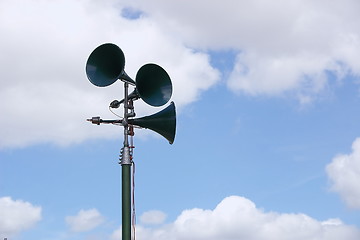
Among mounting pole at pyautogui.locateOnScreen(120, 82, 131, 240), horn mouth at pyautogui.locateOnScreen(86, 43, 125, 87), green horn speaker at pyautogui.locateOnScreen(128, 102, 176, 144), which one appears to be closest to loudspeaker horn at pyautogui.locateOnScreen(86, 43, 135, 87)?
horn mouth at pyautogui.locateOnScreen(86, 43, 125, 87)

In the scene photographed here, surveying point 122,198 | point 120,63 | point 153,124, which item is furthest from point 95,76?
point 122,198

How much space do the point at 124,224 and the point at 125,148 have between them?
4.77 feet

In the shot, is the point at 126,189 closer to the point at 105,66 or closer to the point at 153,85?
the point at 153,85

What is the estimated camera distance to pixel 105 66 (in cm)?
1445

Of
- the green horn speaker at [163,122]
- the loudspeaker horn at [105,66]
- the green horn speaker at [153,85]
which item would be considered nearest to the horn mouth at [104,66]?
the loudspeaker horn at [105,66]

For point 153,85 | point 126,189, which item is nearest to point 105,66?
point 153,85

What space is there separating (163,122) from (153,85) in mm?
800

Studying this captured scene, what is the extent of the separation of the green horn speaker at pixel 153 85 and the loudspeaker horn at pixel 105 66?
256 millimetres

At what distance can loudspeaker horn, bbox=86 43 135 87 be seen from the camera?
14.3m

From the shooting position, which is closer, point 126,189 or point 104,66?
point 126,189

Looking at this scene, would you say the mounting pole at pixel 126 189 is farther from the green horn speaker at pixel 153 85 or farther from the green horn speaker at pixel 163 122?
the green horn speaker at pixel 153 85

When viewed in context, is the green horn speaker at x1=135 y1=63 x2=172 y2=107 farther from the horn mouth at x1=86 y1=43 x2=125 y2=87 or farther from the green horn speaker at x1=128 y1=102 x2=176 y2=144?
the horn mouth at x1=86 y1=43 x2=125 y2=87

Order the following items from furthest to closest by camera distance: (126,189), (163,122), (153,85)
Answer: (153,85)
(163,122)
(126,189)

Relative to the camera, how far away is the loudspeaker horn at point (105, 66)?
46.8 feet
